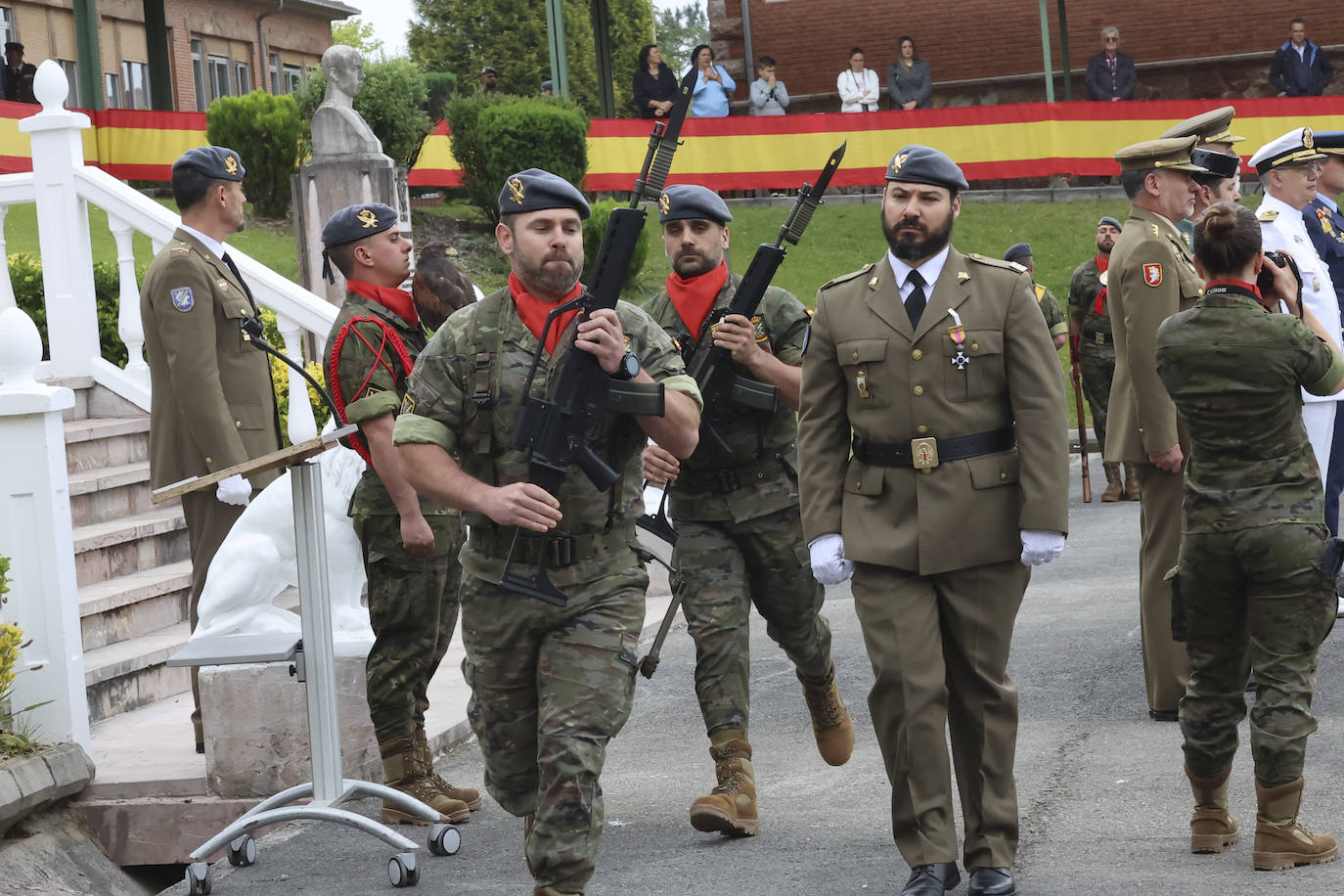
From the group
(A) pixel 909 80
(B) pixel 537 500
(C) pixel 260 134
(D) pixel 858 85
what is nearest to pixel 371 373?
(B) pixel 537 500

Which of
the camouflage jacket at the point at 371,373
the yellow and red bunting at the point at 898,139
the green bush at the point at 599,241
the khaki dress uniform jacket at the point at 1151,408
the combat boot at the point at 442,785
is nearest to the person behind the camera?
the camouflage jacket at the point at 371,373

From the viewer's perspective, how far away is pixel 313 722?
5.61 metres

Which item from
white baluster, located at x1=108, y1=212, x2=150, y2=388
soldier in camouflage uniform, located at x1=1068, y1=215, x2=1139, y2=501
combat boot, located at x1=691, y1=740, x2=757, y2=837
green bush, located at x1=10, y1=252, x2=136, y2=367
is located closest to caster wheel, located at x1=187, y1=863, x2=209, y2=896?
combat boot, located at x1=691, y1=740, x2=757, y2=837

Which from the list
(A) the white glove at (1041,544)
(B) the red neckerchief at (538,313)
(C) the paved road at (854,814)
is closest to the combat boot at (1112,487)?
(C) the paved road at (854,814)

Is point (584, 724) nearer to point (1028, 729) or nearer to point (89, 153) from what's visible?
point (1028, 729)

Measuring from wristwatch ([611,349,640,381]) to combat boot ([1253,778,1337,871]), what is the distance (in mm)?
2174

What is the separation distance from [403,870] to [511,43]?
174 feet

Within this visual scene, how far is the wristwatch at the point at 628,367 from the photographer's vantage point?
14.8 feet

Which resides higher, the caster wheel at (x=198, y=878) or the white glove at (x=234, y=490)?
the white glove at (x=234, y=490)

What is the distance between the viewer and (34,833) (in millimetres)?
6152

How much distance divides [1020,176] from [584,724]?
69.3 feet

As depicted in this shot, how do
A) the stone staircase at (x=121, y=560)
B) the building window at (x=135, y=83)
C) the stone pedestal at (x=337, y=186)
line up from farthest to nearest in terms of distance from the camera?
the building window at (x=135, y=83) < the stone pedestal at (x=337, y=186) < the stone staircase at (x=121, y=560)

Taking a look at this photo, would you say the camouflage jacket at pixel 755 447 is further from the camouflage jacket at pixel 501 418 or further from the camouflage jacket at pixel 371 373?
the camouflage jacket at pixel 501 418

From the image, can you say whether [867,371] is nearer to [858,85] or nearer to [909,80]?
[858,85]
